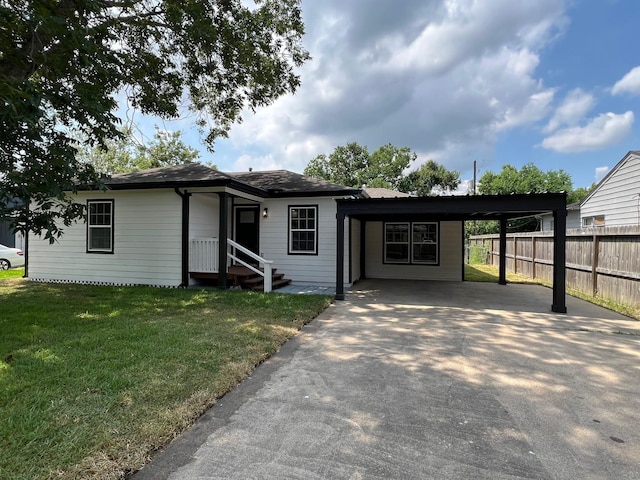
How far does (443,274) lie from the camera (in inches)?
458

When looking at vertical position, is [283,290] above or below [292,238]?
below

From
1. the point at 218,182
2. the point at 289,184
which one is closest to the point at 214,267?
the point at 218,182

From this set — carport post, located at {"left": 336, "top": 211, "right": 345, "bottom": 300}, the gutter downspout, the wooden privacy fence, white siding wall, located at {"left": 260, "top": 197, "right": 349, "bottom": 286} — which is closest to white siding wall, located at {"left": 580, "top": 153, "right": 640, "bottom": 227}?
the wooden privacy fence

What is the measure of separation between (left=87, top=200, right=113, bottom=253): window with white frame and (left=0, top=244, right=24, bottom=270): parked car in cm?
630

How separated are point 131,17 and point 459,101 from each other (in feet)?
41.5

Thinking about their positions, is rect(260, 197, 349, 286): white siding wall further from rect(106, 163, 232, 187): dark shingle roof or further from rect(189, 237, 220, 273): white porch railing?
rect(106, 163, 232, 187): dark shingle roof

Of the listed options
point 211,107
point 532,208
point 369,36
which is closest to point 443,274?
point 532,208

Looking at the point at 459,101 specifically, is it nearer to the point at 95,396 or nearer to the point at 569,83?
the point at 569,83

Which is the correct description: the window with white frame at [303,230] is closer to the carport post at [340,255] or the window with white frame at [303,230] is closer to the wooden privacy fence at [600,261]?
the carport post at [340,255]

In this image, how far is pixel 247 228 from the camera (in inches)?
420

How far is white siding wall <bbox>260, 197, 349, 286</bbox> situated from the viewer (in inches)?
384

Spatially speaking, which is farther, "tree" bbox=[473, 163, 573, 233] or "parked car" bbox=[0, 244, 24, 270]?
"tree" bbox=[473, 163, 573, 233]

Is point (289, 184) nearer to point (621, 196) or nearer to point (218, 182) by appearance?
point (218, 182)

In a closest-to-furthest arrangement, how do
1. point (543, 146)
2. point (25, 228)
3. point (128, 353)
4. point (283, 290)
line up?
point (128, 353), point (25, 228), point (283, 290), point (543, 146)
